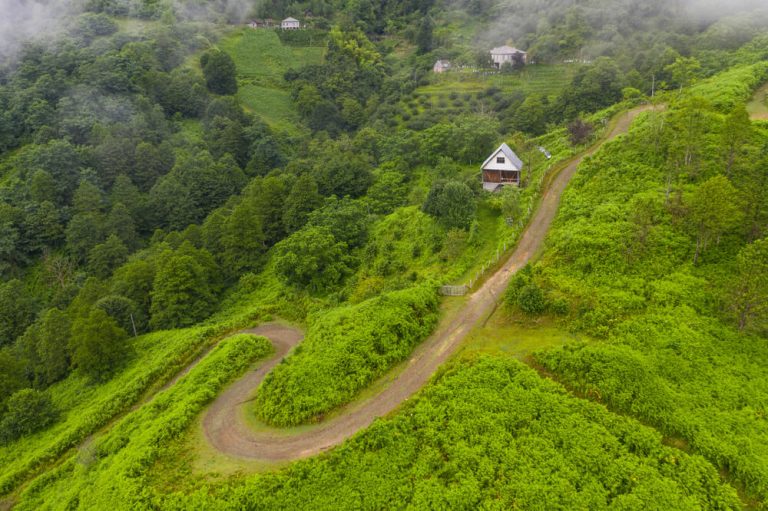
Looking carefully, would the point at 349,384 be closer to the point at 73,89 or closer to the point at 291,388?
the point at 291,388

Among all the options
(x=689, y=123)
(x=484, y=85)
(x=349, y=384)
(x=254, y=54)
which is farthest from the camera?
(x=254, y=54)

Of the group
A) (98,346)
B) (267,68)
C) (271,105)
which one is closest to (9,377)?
(98,346)

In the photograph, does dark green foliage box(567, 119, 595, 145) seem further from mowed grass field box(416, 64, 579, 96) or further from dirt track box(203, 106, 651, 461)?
mowed grass field box(416, 64, 579, 96)

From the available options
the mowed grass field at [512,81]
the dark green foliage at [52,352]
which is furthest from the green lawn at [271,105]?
the dark green foliage at [52,352]

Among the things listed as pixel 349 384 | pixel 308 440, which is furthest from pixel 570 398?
pixel 308 440

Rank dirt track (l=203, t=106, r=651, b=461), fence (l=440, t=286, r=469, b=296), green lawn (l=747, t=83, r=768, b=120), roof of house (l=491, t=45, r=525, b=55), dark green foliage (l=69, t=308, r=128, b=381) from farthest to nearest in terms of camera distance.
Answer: roof of house (l=491, t=45, r=525, b=55), green lawn (l=747, t=83, r=768, b=120), dark green foliage (l=69, t=308, r=128, b=381), fence (l=440, t=286, r=469, b=296), dirt track (l=203, t=106, r=651, b=461)

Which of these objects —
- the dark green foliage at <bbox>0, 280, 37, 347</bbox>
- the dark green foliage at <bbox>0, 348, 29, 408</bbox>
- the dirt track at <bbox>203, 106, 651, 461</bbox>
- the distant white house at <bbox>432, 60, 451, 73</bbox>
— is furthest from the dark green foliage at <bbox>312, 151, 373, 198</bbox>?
the distant white house at <bbox>432, 60, 451, 73</bbox>
